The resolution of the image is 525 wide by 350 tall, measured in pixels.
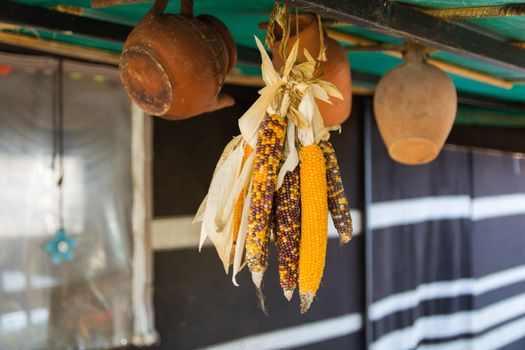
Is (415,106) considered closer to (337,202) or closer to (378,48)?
(378,48)

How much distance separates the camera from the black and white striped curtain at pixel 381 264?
3543 mm

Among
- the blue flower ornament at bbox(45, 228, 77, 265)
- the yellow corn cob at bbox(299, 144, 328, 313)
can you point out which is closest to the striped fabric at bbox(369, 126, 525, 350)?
the blue flower ornament at bbox(45, 228, 77, 265)

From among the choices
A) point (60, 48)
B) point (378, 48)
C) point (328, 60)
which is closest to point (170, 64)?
point (328, 60)

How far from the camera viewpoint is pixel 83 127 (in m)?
3.08

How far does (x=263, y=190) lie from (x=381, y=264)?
395 cm

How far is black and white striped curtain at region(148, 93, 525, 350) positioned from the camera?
3.54 m

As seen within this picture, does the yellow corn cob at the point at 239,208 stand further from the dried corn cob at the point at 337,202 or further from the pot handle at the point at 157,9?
the pot handle at the point at 157,9

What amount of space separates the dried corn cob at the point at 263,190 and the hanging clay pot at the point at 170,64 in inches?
12.1

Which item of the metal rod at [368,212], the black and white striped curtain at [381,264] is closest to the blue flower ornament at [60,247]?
the black and white striped curtain at [381,264]

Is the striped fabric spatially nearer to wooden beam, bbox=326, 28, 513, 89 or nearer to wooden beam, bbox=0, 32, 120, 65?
wooden beam, bbox=326, 28, 513, 89

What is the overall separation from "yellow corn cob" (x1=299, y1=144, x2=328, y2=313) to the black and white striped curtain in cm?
227

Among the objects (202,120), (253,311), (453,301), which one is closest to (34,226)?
(202,120)

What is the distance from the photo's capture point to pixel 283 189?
1.28 metres

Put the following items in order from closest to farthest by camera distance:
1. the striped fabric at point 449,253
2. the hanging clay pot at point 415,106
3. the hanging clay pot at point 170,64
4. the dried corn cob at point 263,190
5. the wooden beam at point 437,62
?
1. the dried corn cob at point 263,190
2. the hanging clay pot at point 170,64
3. the hanging clay pot at point 415,106
4. the wooden beam at point 437,62
5. the striped fabric at point 449,253
